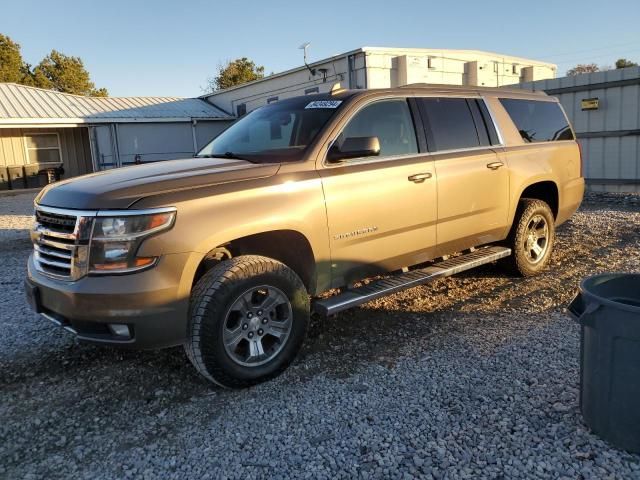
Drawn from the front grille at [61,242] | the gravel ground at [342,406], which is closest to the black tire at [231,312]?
the gravel ground at [342,406]

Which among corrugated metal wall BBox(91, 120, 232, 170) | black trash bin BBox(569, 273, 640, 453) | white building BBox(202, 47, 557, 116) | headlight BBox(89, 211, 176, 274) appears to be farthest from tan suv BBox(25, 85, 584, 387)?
corrugated metal wall BBox(91, 120, 232, 170)

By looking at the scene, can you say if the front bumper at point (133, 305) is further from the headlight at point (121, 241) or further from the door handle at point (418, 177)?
the door handle at point (418, 177)

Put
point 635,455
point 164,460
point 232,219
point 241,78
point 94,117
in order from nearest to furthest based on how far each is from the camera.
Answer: point 635,455, point 164,460, point 232,219, point 94,117, point 241,78

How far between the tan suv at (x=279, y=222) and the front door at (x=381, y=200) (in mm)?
12

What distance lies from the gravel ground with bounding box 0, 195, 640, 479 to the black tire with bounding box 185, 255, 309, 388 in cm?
16

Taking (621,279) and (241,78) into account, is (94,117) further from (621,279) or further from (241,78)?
(241,78)

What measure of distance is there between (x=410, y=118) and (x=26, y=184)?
838 inches

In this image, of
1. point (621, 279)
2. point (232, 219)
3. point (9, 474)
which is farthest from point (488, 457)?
point (9, 474)

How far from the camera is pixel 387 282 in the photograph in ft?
14.3

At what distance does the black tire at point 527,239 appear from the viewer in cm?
565

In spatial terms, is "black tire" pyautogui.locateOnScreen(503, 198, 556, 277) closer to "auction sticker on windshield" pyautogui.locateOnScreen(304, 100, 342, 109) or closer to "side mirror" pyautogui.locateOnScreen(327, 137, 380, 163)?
"side mirror" pyautogui.locateOnScreen(327, 137, 380, 163)

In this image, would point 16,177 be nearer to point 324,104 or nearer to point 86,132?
point 86,132

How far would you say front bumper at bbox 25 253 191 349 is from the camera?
10.2 feet

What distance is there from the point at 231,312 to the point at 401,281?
1.56 meters
